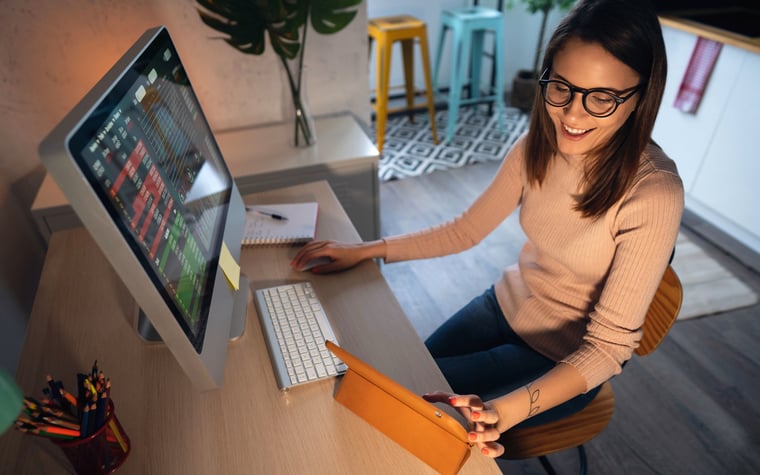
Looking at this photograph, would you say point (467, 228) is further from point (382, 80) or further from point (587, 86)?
point (382, 80)

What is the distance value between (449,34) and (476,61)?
388 millimetres

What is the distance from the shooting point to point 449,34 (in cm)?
404

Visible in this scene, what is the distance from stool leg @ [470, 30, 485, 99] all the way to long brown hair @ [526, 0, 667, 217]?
9.71ft

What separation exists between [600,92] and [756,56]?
2.00 metres

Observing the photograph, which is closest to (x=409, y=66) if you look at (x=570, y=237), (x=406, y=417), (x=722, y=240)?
(x=722, y=240)

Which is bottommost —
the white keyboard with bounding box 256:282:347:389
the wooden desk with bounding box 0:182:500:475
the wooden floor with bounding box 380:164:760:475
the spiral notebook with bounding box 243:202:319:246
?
the wooden floor with bounding box 380:164:760:475

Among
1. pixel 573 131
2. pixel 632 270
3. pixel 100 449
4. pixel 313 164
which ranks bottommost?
pixel 313 164

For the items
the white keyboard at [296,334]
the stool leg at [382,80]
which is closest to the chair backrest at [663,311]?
the white keyboard at [296,334]

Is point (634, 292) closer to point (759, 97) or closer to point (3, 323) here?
point (3, 323)

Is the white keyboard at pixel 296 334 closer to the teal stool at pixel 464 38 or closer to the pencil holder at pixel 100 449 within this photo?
the pencil holder at pixel 100 449

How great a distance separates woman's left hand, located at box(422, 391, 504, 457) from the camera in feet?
2.60

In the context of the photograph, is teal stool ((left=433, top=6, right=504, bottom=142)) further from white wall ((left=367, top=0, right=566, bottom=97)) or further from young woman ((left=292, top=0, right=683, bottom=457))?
young woman ((left=292, top=0, right=683, bottom=457))

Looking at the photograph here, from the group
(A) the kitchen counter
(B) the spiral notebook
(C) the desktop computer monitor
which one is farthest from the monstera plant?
(A) the kitchen counter

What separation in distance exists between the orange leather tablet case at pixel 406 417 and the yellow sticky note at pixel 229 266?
310 mm
